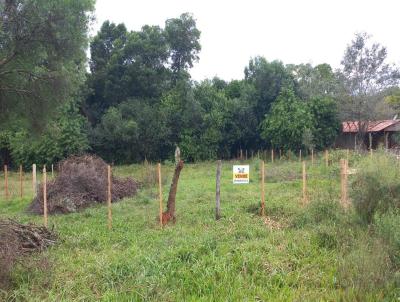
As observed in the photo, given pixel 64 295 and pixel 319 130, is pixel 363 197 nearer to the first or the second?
pixel 64 295

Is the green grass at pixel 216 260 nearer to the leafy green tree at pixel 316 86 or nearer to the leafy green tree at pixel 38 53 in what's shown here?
the leafy green tree at pixel 38 53

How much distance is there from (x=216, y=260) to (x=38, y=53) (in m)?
8.34

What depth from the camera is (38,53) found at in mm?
11383

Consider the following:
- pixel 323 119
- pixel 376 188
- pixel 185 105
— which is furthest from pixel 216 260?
pixel 323 119

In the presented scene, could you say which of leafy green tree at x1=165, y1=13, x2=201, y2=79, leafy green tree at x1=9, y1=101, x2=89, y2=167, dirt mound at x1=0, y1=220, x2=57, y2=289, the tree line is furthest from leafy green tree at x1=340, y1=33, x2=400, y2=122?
dirt mound at x1=0, y1=220, x2=57, y2=289

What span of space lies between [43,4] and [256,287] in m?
9.15

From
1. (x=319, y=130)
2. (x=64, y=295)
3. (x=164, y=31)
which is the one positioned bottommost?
(x=64, y=295)

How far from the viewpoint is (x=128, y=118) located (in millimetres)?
29203

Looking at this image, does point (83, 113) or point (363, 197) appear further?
point (83, 113)

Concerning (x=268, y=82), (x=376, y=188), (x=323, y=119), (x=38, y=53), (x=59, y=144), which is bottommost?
Answer: (x=376, y=188)

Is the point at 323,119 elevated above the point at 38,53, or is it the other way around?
the point at 38,53

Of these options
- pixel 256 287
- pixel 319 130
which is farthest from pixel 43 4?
pixel 319 130

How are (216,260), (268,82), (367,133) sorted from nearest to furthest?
(216,260)
(268,82)
(367,133)

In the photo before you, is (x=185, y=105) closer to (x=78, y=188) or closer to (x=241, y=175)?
(x=78, y=188)
